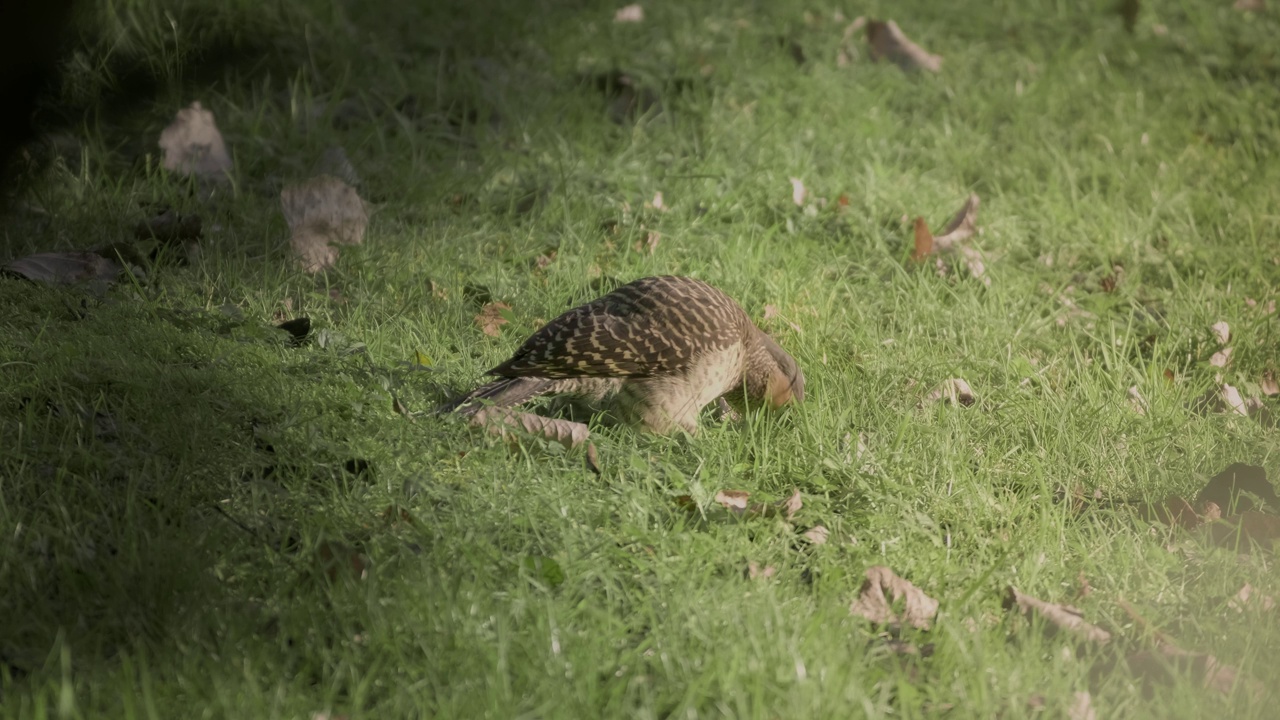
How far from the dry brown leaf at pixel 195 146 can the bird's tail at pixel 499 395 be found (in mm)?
2208

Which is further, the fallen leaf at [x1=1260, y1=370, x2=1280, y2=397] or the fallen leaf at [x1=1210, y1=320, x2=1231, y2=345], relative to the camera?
the fallen leaf at [x1=1210, y1=320, x2=1231, y2=345]

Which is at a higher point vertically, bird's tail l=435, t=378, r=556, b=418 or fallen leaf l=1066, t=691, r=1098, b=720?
bird's tail l=435, t=378, r=556, b=418

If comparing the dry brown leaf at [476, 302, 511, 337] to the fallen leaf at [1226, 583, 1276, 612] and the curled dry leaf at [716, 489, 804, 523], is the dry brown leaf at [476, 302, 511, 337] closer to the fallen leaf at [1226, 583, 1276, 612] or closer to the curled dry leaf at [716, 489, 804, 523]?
the curled dry leaf at [716, 489, 804, 523]

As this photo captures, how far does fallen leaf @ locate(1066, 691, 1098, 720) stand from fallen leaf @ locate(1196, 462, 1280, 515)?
4.42 feet

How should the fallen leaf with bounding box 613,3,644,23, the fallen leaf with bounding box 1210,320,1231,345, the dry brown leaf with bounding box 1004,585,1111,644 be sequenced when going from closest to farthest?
1. the dry brown leaf with bounding box 1004,585,1111,644
2. the fallen leaf with bounding box 1210,320,1231,345
3. the fallen leaf with bounding box 613,3,644,23

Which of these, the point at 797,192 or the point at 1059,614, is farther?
the point at 797,192

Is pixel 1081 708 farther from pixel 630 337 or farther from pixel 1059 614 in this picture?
pixel 630 337

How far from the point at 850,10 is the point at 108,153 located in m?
4.84

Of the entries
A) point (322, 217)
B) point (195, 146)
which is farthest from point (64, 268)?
point (195, 146)

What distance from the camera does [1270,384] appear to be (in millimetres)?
4988

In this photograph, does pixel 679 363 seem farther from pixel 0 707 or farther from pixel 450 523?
pixel 0 707

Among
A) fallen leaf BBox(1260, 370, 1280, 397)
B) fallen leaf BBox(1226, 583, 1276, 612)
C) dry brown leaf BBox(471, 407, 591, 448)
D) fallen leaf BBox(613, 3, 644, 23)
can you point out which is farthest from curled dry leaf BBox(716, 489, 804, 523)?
fallen leaf BBox(613, 3, 644, 23)

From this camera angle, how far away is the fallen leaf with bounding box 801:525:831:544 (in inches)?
148

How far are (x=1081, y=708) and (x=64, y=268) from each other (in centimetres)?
398
